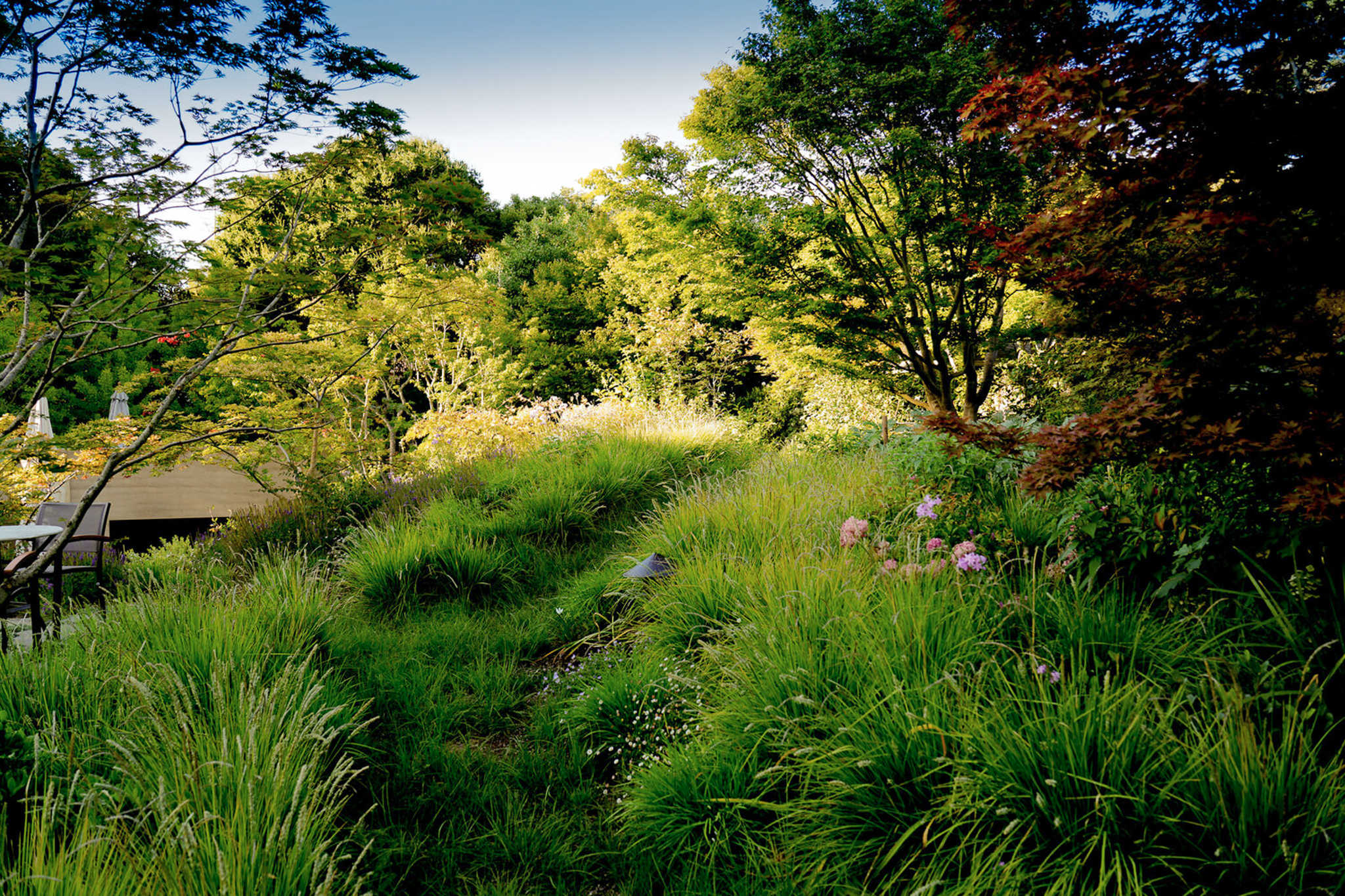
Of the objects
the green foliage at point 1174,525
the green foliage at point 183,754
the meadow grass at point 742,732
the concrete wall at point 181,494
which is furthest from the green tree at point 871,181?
the concrete wall at point 181,494

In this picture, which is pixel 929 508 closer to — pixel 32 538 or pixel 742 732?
pixel 742 732

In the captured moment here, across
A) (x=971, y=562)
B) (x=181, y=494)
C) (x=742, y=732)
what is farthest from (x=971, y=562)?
(x=181, y=494)

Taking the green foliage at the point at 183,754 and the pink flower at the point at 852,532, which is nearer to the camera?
the green foliage at the point at 183,754

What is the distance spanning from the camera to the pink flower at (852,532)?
344 cm

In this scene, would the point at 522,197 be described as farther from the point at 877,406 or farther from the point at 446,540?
the point at 446,540

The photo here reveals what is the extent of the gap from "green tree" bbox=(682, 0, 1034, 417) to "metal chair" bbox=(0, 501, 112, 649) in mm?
7299

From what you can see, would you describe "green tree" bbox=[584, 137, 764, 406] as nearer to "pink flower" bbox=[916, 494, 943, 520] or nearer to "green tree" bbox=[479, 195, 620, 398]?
"green tree" bbox=[479, 195, 620, 398]

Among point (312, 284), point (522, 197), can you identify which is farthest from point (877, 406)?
point (522, 197)

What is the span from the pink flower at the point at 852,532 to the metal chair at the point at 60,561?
4.04 m

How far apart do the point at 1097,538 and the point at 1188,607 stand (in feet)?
1.30

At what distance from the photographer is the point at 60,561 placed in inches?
167

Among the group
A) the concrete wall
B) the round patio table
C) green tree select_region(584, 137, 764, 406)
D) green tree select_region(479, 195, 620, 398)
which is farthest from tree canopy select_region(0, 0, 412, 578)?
green tree select_region(479, 195, 620, 398)

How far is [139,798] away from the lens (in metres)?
1.98

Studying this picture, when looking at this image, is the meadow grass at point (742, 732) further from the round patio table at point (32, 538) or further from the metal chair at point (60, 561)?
the metal chair at point (60, 561)
